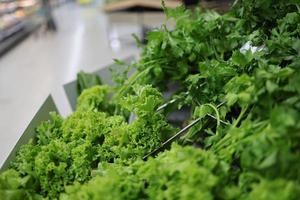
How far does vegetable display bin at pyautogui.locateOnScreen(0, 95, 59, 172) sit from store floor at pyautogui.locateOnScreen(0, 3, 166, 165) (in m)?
0.71

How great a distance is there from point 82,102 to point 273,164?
1.28 m

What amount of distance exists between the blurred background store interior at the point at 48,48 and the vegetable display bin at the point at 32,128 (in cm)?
114

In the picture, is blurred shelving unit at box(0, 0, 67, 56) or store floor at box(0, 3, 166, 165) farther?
blurred shelving unit at box(0, 0, 67, 56)

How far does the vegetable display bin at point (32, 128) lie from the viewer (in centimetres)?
139

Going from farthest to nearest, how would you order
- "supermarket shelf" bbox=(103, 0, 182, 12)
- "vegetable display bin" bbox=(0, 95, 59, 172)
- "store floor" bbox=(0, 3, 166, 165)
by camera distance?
"supermarket shelf" bbox=(103, 0, 182, 12) < "store floor" bbox=(0, 3, 166, 165) < "vegetable display bin" bbox=(0, 95, 59, 172)

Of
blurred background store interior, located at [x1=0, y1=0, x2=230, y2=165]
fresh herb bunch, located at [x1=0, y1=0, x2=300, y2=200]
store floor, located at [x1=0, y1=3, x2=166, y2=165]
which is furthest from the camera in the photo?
blurred background store interior, located at [x1=0, y1=0, x2=230, y2=165]

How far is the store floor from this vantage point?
12.2ft

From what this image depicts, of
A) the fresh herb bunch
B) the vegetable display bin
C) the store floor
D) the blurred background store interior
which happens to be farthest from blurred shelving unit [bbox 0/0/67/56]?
the fresh herb bunch

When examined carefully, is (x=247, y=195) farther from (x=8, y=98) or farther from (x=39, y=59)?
(x=39, y=59)

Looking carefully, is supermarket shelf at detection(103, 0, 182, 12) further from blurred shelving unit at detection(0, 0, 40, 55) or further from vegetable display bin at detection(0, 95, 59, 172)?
vegetable display bin at detection(0, 95, 59, 172)

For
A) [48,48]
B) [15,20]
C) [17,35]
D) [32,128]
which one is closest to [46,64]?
[48,48]

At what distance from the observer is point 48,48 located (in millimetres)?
7262

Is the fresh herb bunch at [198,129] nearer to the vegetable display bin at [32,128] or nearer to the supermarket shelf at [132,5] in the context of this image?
the vegetable display bin at [32,128]

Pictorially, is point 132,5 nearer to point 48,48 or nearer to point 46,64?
point 48,48
